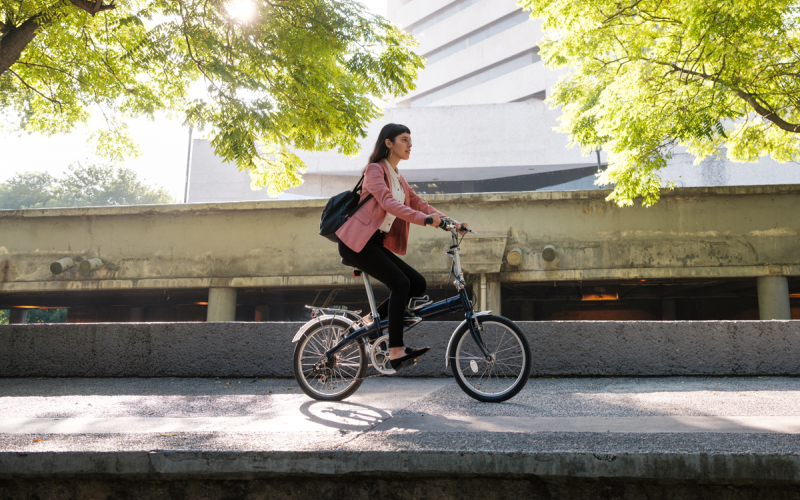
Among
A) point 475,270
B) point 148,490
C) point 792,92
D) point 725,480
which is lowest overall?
point 148,490

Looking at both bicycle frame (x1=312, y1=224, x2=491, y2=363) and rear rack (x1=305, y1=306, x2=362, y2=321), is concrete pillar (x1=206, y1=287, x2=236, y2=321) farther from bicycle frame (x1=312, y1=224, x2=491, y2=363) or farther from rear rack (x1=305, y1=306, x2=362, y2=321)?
bicycle frame (x1=312, y1=224, x2=491, y2=363)

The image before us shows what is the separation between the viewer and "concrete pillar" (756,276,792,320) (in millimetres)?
15281

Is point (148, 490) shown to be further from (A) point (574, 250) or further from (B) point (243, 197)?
Answer: (B) point (243, 197)

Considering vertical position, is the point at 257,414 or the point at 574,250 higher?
the point at 574,250

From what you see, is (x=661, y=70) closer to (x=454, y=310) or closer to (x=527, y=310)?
(x=454, y=310)

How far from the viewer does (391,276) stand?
13.2ft

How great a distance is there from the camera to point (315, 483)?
228cm

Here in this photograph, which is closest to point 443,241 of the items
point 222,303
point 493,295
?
point 493,295

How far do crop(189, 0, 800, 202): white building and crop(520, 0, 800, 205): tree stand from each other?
1991 cm

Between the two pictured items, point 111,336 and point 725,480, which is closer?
point 725,480

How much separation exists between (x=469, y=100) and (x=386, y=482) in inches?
2134

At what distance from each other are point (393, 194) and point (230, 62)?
6973 millimetres

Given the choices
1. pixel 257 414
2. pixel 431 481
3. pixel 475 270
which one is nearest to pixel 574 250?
pixel 475 270

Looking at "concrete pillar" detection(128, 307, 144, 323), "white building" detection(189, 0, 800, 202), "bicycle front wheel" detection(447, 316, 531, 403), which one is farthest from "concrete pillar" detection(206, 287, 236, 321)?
"white building" detection(189, 0, 800, 202)
